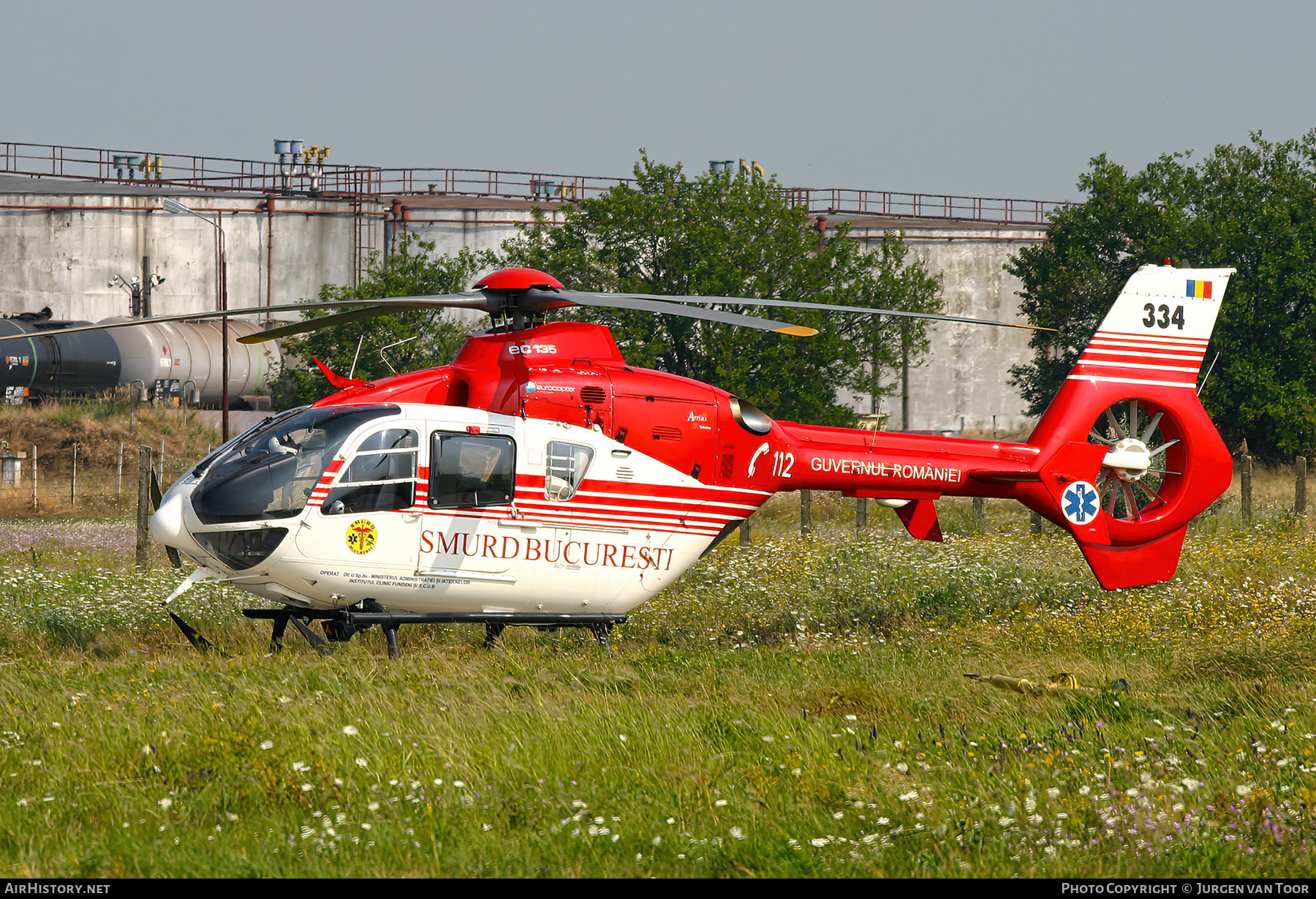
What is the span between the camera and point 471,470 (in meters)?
11.0

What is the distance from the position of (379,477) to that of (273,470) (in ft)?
2.79

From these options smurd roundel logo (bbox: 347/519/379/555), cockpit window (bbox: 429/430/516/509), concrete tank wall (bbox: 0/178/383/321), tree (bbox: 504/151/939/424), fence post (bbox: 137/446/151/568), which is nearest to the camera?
smurd roundel logo (bbox: 347/519/379/555)

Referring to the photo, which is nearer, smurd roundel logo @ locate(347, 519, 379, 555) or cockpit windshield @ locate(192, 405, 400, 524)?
cockpit windshield @ locate(192, 405, 400, 524)

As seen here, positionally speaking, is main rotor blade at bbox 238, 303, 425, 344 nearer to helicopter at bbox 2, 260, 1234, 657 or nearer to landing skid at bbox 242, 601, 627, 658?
helicopter at bbox 2, 260, 1234, 657

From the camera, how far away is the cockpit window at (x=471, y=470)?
35.8 feet

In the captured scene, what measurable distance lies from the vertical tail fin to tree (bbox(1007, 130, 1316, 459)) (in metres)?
27.2

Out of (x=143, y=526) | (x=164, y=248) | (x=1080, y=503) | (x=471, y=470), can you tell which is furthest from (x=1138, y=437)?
(x=164, y=248)

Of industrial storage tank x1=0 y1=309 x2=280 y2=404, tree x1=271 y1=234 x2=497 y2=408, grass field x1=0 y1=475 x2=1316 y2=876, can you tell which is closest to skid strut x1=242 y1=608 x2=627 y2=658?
grass field x1=0 y1=475 x2=1316 y2=876

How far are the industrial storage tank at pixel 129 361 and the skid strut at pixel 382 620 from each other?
90.6ft

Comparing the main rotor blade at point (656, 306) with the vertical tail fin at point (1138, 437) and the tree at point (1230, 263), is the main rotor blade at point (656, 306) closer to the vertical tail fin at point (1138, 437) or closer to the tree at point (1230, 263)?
the vertical tail fin at point (1138, 437)

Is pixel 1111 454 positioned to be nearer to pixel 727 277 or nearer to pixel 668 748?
pixel 668 748

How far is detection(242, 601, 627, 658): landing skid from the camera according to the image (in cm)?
1083

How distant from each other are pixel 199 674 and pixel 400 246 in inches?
1154

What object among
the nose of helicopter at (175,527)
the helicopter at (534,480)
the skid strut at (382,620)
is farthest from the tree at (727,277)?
the nose of helicopter at (175,527)
